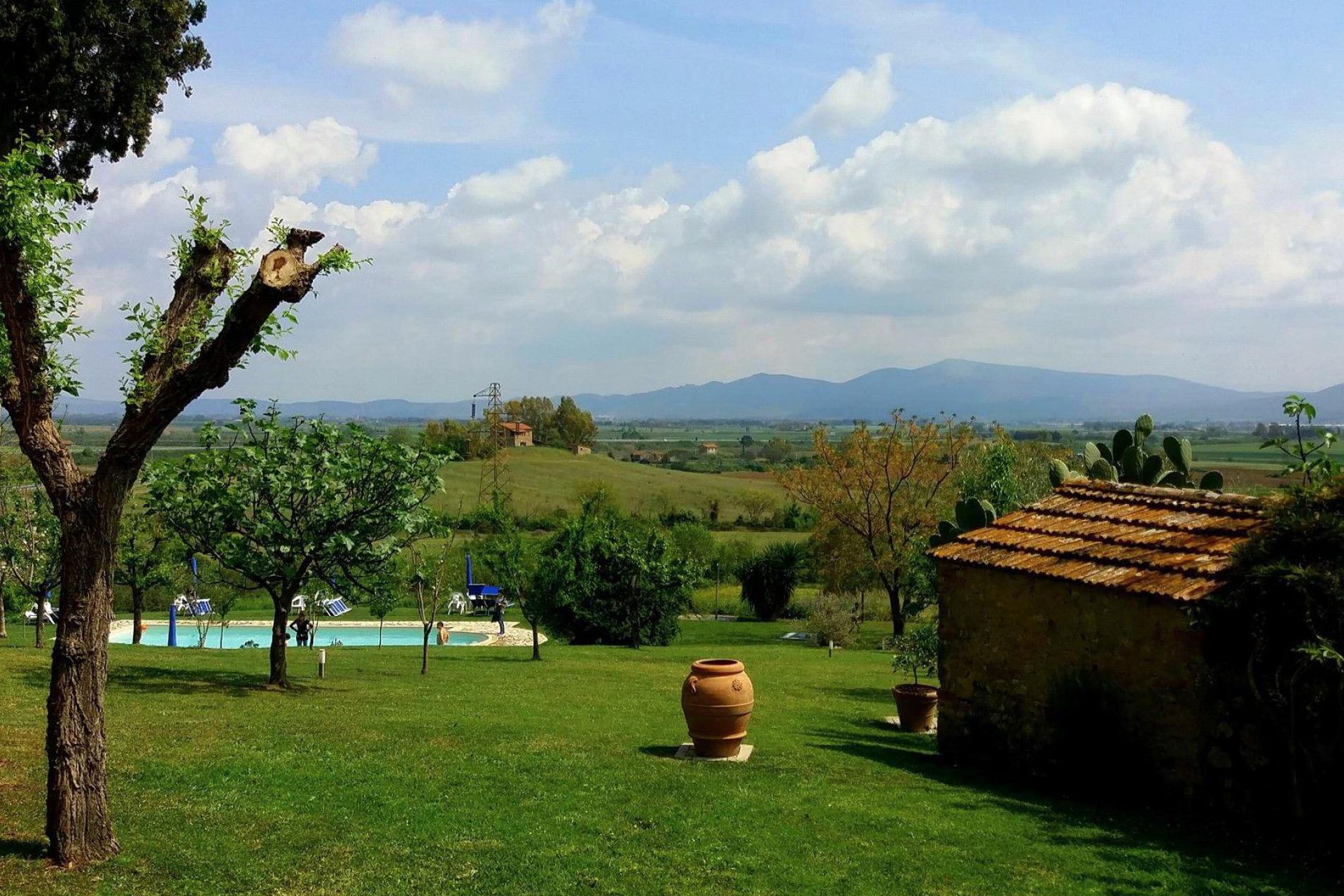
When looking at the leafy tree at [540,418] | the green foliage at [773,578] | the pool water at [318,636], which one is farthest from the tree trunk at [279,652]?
the leafy tree at [540,418]

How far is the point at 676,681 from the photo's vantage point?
2555 centimetres

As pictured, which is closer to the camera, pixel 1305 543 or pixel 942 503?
pixel 1305 543

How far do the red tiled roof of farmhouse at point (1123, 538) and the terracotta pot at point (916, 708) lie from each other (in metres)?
4.43

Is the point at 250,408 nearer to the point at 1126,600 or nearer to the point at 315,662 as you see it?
the point at 315,662

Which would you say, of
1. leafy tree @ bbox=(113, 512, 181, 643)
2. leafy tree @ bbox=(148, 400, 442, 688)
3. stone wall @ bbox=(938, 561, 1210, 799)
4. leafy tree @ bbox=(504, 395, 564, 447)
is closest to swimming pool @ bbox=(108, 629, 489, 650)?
leafy tree @ bbox=(113, 512, 181, 643)

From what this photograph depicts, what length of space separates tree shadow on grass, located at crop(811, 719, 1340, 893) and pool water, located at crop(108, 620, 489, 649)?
36.0 m

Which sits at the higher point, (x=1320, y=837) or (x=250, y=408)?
(x=250, y=408)

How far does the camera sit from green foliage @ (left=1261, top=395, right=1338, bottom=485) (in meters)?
11.6

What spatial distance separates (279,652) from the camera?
20.1 m

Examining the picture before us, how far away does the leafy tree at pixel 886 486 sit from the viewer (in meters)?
43.3

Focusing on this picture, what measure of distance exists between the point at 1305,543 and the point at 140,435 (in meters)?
11.7

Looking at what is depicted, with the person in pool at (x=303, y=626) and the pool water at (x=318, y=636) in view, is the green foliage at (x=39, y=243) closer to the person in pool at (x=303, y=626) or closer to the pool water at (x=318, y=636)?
the person in pool at (x=303, y=626)

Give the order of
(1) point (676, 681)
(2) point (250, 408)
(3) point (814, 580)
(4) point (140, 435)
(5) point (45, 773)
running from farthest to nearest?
(3) point (814, 580) < (1) point (676, 681) < (2) point (250, 408) < (5) point (45, 773) < (4) point (140, 435)

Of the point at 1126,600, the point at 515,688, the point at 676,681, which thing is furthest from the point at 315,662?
the point at 1126,600
